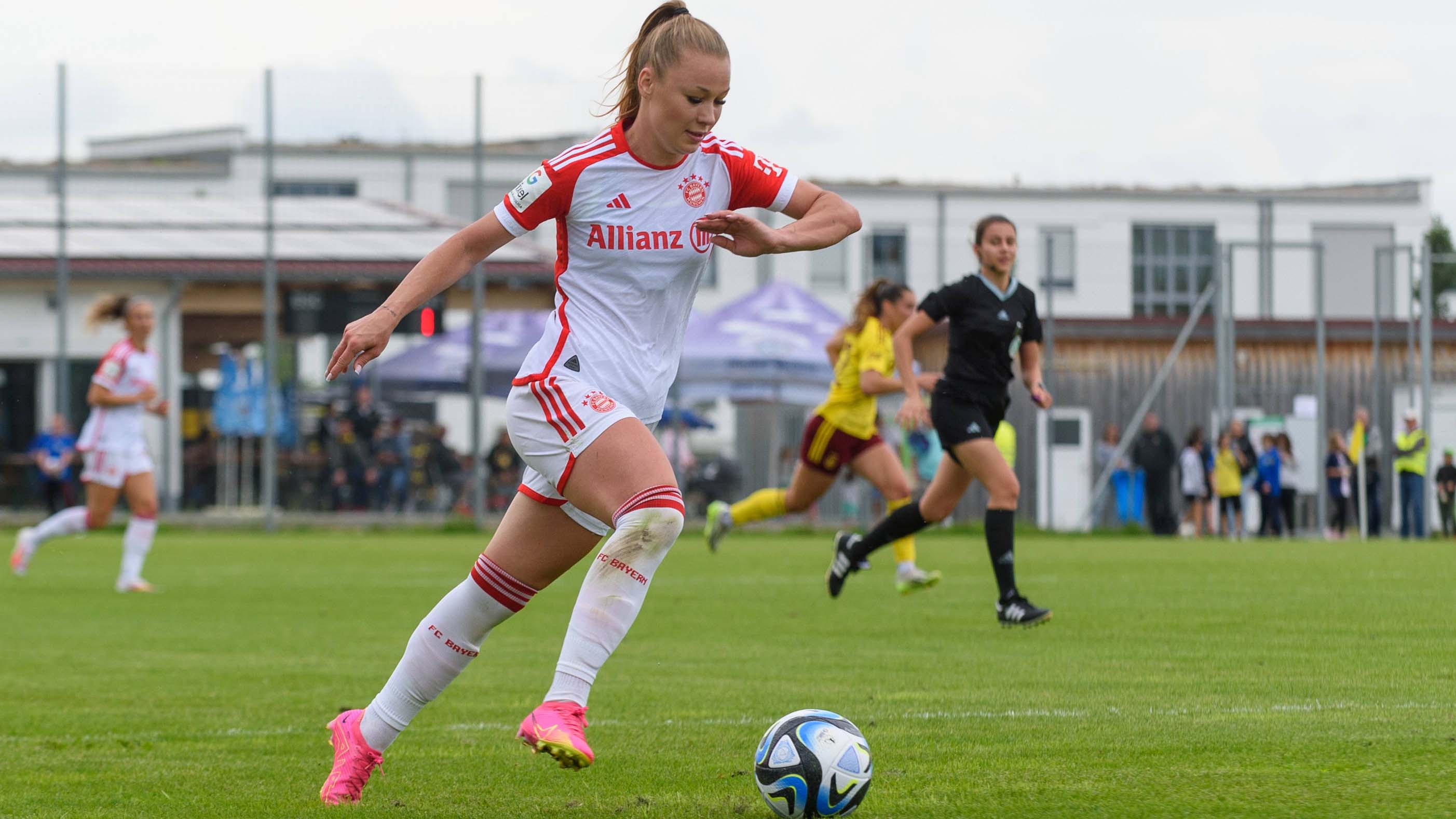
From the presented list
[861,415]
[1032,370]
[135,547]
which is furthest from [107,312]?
[1032,370]

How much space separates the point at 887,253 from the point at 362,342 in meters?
21.3

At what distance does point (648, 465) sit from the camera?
14.3 ft

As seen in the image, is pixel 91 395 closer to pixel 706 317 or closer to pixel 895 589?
pixel 895 589

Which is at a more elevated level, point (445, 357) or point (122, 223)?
point (122, 223)

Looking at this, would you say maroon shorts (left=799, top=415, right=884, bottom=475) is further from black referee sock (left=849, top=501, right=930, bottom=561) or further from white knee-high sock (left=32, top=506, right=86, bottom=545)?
white knee-high sock (left=32, top=506, right=86, bottom=545)

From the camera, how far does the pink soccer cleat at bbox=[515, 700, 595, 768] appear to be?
3.97 m

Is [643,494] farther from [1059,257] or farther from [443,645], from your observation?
[1059,257]

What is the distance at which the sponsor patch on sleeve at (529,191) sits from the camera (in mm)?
4527

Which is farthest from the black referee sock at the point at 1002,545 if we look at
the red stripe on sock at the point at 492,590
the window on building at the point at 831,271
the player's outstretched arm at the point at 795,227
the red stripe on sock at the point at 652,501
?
the window on building at the point at 831,271

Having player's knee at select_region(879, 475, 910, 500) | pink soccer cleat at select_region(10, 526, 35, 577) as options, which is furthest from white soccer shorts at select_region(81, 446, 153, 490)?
player's knee at select_region(879, 475, 910, 500)

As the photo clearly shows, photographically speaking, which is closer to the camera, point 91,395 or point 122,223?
point 91,395

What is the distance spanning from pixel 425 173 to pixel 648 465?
68.5 feet

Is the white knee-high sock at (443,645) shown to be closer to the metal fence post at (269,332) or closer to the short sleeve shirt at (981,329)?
the short sleeve shirt at (981,329)

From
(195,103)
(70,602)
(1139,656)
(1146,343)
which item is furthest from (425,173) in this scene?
(1139,656)
